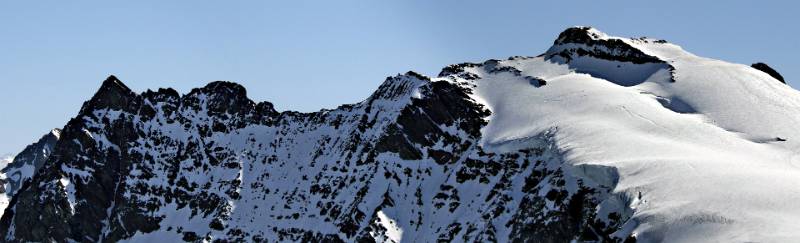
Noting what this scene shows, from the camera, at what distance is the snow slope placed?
4456 inches

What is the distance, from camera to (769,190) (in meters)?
117

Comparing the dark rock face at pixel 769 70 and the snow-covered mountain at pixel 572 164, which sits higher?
the dark rock face at pixel 769 70

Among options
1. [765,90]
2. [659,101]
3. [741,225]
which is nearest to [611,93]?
[659,101]

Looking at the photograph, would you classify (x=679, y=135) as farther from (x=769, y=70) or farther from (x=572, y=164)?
(x=769, y=70)

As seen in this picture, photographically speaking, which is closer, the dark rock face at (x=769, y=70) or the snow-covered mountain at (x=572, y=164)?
the snow-covered mountain at (x=572, y=164)

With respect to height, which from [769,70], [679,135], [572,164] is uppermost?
[769,70]

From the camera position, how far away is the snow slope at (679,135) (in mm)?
113188

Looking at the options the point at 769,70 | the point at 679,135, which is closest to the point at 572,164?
the point at 679,135

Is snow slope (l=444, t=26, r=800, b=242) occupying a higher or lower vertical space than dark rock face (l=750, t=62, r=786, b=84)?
lower

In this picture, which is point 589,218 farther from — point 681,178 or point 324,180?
point 324,180

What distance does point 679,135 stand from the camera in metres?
150

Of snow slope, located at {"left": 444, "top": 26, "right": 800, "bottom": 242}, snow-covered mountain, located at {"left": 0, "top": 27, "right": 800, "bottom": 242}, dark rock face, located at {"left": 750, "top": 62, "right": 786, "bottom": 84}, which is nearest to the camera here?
snow slope, located at {"left": 444, "top": 26, "right": 800, "bottom": 242}

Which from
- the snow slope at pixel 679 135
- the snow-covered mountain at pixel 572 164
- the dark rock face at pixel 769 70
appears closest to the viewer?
the snow slope at pixel 679 135

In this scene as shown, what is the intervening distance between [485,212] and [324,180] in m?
45.4
